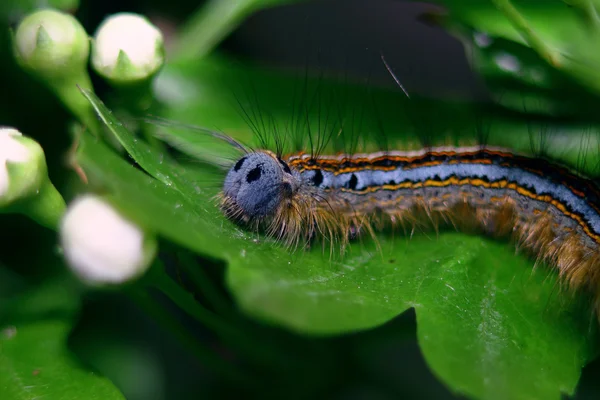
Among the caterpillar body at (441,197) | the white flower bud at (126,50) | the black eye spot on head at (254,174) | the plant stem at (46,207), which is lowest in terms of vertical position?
the caterpillar body at (441,197)

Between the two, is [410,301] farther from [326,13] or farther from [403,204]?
[326,13]

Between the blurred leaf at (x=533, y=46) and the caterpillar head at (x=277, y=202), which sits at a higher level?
the blurred leaf at (x=533, y=46)

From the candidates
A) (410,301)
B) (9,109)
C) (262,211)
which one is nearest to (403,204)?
(262,211)

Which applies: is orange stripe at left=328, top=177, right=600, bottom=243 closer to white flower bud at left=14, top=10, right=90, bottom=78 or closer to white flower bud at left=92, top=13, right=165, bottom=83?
white flower bud at left=92, top=13, right=165, bottom=83

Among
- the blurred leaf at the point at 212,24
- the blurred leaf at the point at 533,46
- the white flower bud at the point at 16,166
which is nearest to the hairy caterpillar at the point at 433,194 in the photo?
the blurred leaf at the point at 533,46

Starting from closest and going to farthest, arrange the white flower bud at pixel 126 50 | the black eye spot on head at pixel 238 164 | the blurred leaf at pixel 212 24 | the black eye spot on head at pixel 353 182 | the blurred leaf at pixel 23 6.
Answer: the white flower bud at pixel 126 50 < the blurred leaf at pixel 23 6 < the black eye spot on head at pixel 238 164 < the black eye spot on head at pixel 353 182 < the blurred leaf at pixel 212 24

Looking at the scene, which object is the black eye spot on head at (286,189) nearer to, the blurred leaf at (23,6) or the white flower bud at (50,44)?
the white flower bud at (50,44)

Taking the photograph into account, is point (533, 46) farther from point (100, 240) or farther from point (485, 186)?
point (100, 240)

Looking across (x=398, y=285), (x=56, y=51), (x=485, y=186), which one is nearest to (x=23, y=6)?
(x=56, y=51)
